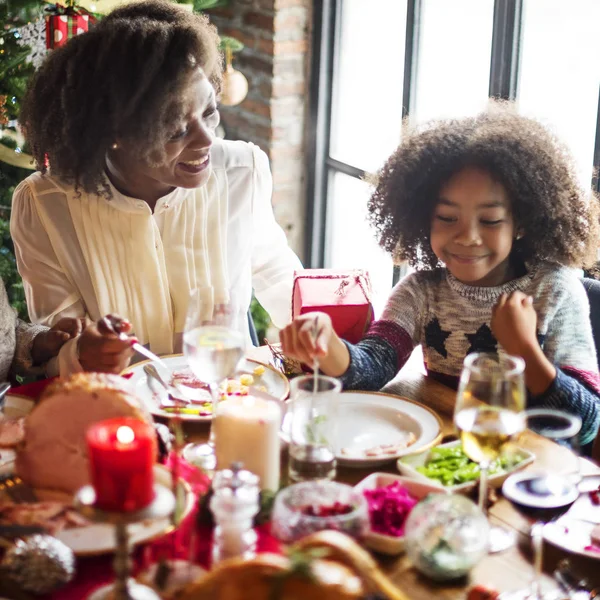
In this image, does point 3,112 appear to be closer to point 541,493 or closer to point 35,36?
point 35,36

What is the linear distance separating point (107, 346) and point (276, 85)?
2.23m

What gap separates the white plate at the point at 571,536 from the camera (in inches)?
46.1

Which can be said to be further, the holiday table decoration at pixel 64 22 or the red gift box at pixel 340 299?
the holiday table decoration at pixel 64 22

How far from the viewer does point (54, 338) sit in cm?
183

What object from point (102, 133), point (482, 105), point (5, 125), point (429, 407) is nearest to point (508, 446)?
point (429, 407)

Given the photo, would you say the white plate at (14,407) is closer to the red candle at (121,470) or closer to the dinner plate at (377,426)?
the dinner plate at (377,426)

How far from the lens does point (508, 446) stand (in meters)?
1.22

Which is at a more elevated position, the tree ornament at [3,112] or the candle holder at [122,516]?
the tree ornament at [3,112]

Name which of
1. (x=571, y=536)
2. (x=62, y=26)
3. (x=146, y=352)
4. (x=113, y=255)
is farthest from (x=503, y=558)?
(x=62, y=26)

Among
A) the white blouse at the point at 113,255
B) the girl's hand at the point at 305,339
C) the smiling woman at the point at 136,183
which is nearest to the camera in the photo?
the girl's hand at the point at 305,339

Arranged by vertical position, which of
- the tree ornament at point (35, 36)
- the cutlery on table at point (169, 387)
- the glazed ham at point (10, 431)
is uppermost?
the tree ornament at point (35, 36)

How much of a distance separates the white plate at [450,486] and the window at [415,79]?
0.84 meters

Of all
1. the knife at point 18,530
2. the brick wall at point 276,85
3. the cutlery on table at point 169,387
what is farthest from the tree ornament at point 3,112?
the knife at point 18,530

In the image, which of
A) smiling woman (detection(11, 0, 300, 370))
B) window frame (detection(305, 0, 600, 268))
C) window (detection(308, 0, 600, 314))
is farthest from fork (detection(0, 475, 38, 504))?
window frame (detection(305, 0, 600, 268))
